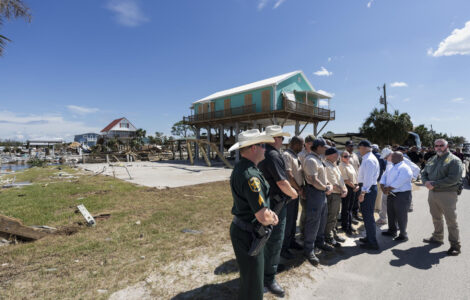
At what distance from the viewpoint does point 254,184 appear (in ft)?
6.20

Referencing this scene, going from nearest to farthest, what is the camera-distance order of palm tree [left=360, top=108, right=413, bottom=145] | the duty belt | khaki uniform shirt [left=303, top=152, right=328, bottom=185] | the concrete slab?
1. the duty belt
2. khaki uniform shirt [left=303, top=152, right=328, bottom=185]
3. the concrete slab
4. palm tree [left=360, top=108, right=413, bottom=145]

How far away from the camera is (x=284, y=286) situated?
2926 millimetres

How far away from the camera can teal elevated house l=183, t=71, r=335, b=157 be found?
65.6 ft

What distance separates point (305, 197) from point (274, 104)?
16.9m

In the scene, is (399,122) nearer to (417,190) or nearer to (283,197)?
(417,190)

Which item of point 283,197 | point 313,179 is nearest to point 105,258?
point 283,197

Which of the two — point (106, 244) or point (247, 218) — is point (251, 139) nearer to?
point (247, 218)

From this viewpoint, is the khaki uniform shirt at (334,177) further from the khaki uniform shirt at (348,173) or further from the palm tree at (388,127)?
the palm tree at (388,127)

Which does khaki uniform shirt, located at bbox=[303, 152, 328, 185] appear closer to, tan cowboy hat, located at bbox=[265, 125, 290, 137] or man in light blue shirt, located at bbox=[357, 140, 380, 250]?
tan cowboy hat, located at bbox=[265, 125, 290, 137]

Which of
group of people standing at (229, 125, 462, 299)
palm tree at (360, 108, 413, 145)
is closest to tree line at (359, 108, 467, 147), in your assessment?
palm tree at (360, 108, 413, 145)

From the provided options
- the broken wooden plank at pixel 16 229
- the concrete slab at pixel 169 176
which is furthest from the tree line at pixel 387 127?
the broken wooden plank at pixel 16 229

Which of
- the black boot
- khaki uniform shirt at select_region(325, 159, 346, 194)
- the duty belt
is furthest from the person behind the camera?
khaki uniform shirt at select_region(325, 159, 346, 194)

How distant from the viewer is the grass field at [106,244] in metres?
2.93

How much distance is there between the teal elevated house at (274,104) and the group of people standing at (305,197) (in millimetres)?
14642
